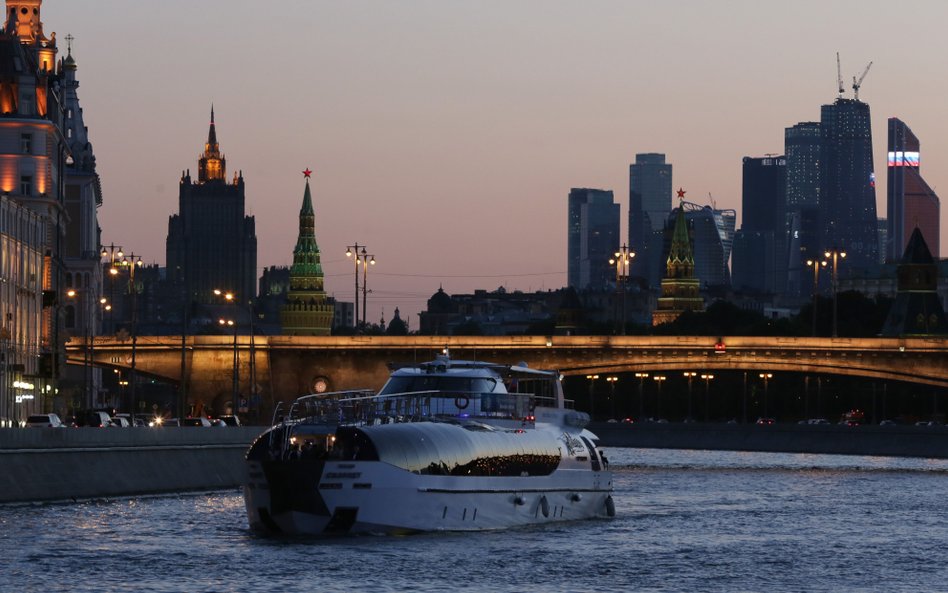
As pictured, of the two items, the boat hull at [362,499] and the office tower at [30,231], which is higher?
the office tower at [30,231]

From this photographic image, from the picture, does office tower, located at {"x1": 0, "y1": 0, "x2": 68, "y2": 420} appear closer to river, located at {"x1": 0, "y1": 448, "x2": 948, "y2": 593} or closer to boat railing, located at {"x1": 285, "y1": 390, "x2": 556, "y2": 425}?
river, located at {"x1": 0, "y1": 448, "x2": 948, "y2": 593}

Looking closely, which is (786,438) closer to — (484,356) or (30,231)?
(484,356)

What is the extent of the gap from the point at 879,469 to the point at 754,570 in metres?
78.2

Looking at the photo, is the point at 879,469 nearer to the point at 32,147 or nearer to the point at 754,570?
the point at 32,147

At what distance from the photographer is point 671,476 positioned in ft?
414

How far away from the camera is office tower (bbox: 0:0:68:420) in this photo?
128m

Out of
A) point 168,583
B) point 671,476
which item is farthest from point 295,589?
point 671,476

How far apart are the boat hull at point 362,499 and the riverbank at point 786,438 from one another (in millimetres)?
100112

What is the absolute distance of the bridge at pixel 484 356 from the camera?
172 meters

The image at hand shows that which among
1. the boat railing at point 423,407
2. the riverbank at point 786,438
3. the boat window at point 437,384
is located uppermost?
the boat window at point 437,384

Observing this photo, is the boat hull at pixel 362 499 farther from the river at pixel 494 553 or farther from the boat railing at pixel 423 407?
the boat railing at pixel 423 407

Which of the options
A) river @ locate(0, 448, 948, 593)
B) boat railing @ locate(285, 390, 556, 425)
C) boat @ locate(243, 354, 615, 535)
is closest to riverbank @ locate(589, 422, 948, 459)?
river @ locate(0, 448, 948, 593)

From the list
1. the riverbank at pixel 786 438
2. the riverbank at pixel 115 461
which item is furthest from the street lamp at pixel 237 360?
the riverbank at pixel 786 438

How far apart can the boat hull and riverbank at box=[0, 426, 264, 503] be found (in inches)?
419
